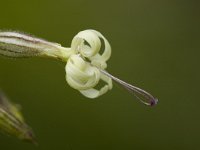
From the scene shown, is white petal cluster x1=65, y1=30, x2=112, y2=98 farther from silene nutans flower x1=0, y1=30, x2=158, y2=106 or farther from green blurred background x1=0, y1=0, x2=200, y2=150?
green blurred background x1=0, y1=0, x2=200, y2=150

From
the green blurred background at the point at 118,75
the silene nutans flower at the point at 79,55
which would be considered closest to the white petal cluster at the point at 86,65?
the silene nutans flower at the point at 79,55

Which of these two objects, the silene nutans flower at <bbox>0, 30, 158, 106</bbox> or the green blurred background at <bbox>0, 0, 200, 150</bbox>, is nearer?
the silene nutans flower at <bbox>0, 30, 158, 106</bbox>

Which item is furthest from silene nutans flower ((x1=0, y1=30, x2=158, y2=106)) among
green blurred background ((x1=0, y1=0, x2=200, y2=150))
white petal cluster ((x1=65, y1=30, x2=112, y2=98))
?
green blurred background ((x1=0, y1=0, x2=200, y2=150))

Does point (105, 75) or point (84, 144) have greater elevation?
point (84, 144)

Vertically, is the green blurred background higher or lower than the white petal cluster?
higher

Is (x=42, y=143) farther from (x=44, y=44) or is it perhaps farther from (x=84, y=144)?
(x=44, y=44)

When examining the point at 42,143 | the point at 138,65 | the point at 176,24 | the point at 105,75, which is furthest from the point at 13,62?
the point at 105,75

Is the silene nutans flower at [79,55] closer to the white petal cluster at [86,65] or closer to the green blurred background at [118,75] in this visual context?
the white petal cluster at [86,65]

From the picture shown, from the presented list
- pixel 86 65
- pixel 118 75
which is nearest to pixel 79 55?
pixel 86 65
